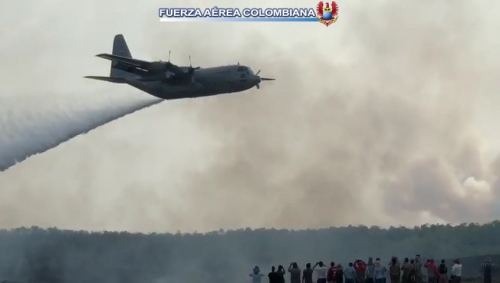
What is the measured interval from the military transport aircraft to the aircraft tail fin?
8 cm

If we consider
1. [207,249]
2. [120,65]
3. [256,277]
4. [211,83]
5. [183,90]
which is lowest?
[256,277]

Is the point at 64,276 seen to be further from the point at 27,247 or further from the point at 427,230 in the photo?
the point at 427,230

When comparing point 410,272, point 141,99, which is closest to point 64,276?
point 141,99

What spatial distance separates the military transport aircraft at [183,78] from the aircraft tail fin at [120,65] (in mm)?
75

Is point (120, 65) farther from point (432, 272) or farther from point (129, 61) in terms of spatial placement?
point (432, 272)

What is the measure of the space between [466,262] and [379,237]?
726cm

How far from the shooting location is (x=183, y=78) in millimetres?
68438

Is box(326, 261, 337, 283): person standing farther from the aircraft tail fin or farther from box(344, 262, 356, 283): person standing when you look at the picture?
the aircraft tail fin

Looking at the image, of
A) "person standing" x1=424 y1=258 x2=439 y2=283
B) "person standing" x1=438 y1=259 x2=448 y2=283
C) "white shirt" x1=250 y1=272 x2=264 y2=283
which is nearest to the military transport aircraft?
"white shirt" x1=250 y1=272 x2=264 y2=283

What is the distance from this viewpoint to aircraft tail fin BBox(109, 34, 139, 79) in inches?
2699

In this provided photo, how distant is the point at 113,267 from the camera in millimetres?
71188

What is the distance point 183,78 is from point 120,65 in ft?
15.9

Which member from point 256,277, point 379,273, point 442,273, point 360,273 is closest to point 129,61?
point 256,277

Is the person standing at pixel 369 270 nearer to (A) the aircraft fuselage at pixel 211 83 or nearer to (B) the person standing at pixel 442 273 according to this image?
(B) the person standing at pixel 442 273
